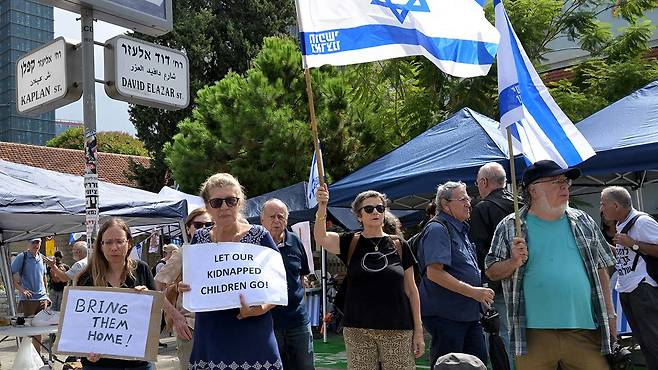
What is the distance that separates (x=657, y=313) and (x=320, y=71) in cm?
1309

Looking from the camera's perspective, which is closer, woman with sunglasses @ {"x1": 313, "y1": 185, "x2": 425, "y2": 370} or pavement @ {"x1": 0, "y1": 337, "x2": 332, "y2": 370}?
woman with sunglasses @ {"x1": 313, "y1": 185, "x2": 425, "y2": 370}

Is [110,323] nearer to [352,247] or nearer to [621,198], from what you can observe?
[352,247]

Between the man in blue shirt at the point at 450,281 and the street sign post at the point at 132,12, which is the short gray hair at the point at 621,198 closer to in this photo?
the man in blue shirt at the point at 450,281

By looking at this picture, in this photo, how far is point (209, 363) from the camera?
3.79m

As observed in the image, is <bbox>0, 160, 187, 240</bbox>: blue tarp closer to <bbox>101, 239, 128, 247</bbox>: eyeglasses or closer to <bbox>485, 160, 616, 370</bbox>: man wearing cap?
<bbox>101, 239, 128, 247</bbox>: eyeglasses

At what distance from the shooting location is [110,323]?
4.06 meters

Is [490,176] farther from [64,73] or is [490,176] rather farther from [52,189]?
[52,189]

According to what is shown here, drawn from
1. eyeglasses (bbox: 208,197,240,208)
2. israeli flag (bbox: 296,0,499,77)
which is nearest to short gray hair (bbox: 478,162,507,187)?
israeli flag (bbox: 296,0,499,77)

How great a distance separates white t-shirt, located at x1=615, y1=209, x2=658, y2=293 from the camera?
6184 mm

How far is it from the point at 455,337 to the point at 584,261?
54.0 inches

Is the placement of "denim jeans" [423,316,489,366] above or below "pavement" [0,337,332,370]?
above

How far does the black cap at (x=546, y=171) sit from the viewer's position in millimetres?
4227

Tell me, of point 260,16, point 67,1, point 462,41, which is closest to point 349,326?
point 462,41

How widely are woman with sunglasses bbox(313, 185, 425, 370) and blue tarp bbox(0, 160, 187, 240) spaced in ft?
11.0
